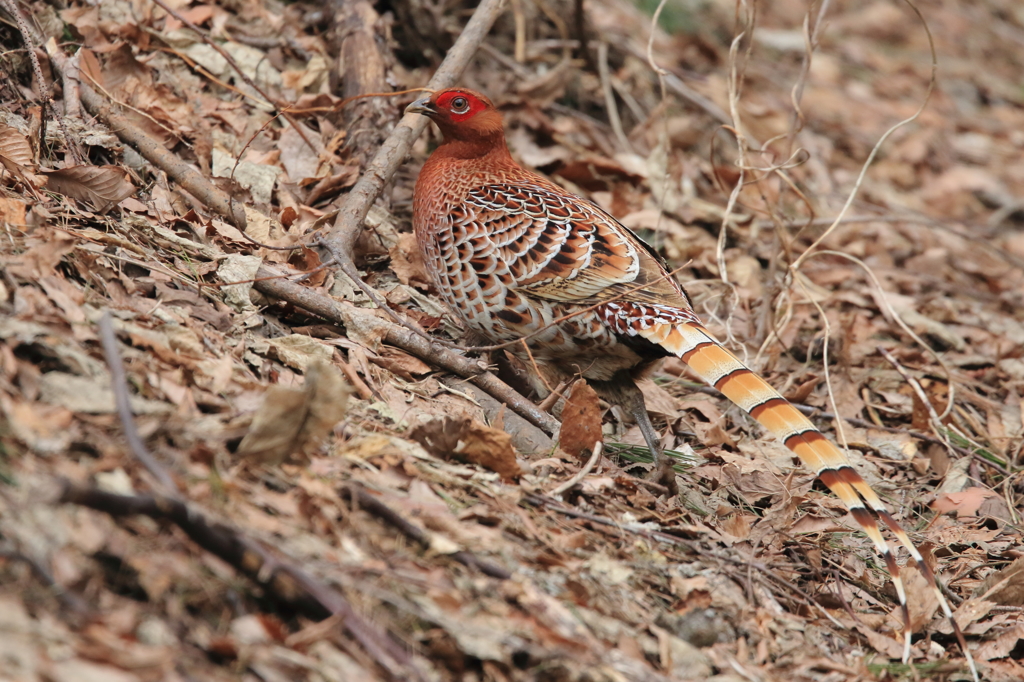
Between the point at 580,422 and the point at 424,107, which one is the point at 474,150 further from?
the point at 580,422

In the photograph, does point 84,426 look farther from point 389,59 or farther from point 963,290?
point 963,290

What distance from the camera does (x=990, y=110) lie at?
1099 centimetres

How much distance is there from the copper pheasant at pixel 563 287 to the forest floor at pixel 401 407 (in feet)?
1.07

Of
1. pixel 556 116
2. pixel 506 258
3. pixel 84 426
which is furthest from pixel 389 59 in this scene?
pixel 84 426

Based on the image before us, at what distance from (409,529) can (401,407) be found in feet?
3.52

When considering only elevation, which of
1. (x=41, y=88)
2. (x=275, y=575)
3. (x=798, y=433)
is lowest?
(x=798, y=433)

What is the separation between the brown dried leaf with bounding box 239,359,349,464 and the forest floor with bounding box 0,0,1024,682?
0.01m

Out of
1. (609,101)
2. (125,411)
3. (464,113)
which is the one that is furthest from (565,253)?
(609,101)

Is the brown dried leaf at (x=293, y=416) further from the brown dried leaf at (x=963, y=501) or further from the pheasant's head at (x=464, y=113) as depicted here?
the brown dried leaf at (x=963, y=501)

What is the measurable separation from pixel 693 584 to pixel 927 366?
11.3ft

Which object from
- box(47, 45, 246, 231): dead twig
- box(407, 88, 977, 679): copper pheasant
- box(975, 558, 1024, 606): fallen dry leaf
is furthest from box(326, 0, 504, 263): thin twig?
box(975, 558, 1024, 606): fallen dry leaf

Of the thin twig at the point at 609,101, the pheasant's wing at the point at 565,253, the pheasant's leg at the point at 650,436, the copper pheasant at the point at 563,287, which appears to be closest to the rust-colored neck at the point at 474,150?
the copper pheasant at the point at 563,287

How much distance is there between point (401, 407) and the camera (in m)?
3.99

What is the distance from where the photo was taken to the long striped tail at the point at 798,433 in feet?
11.2
